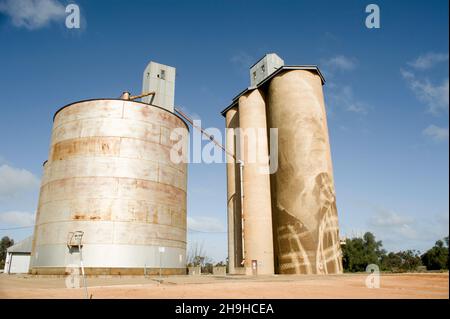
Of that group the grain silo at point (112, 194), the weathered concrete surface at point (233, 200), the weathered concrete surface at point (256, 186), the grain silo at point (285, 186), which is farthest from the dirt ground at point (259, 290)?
the weathered concrete surface at point (233, 200)

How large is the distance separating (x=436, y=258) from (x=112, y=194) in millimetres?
74509

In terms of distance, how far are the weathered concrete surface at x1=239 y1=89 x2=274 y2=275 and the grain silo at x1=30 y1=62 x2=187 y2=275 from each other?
7.70m

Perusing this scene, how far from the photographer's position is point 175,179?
34.4 metres

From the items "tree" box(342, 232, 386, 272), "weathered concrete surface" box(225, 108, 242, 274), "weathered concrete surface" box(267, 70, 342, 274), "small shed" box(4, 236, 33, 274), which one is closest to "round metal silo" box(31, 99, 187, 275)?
"weathered concrete surface" box(225, 108, 242, 274)

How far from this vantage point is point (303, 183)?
1262 inches

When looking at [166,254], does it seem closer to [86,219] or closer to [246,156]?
[86,219]

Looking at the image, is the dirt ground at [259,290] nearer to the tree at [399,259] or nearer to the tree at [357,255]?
the tree at [357,255]

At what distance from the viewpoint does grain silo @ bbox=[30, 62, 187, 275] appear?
91.3ft

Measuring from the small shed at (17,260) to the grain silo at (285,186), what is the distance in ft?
136

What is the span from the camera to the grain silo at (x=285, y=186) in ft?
102

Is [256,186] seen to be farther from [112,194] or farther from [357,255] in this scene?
[357,255]

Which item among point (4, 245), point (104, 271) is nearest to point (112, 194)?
point (104, 271)
